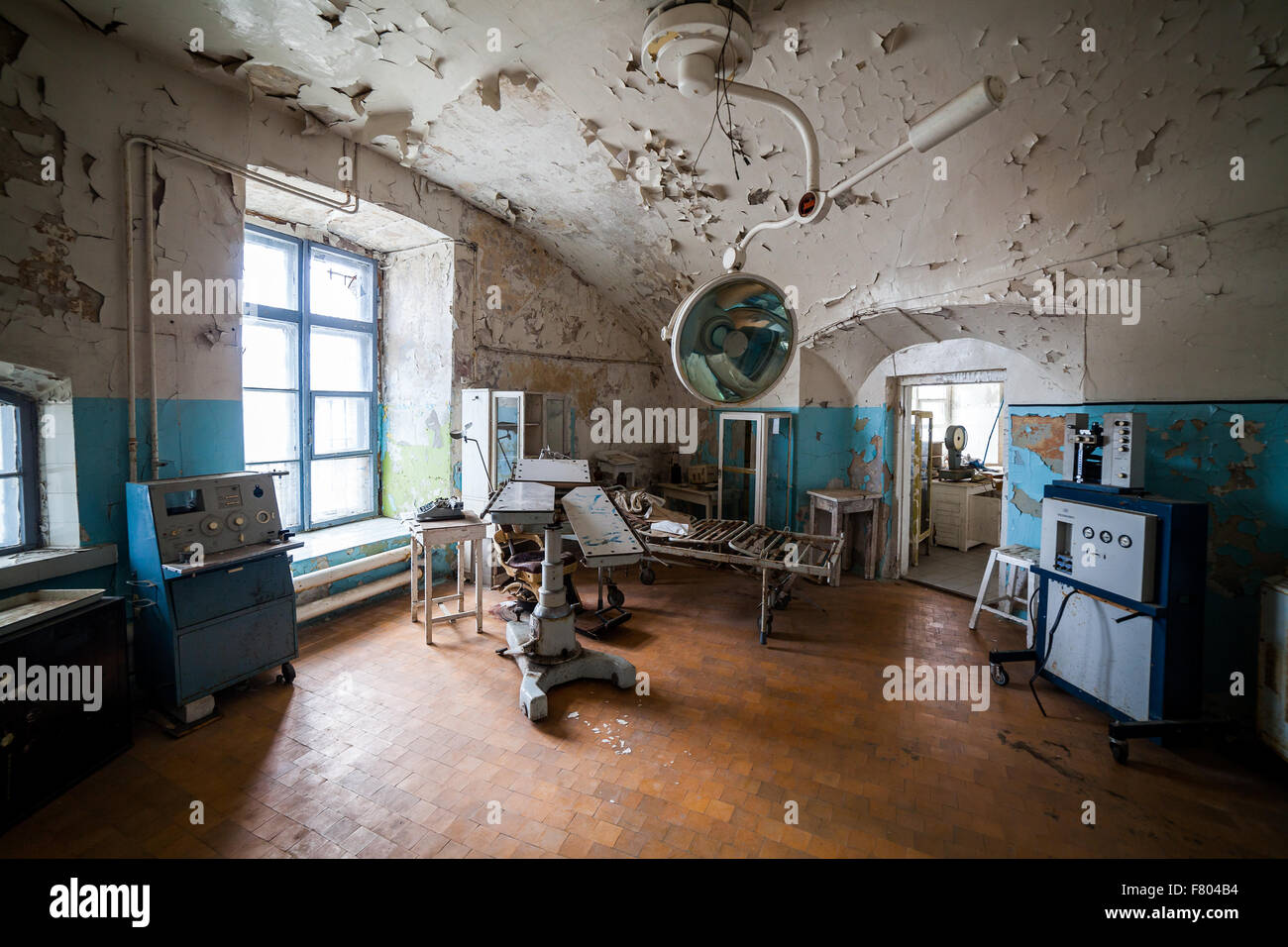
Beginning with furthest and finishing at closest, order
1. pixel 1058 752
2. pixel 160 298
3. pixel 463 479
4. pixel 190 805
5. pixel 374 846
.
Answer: pixel 463 479, pixel 160 298, pixel 1058 752, pixel 190 805, pixel 374 846

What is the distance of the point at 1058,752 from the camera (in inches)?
115

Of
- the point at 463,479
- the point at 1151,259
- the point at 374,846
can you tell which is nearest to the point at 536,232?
the point at 463,479

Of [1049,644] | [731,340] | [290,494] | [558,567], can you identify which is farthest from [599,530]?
[290,494]

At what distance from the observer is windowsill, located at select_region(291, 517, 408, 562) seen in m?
4.54

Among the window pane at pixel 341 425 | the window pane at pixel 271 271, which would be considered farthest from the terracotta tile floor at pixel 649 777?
the window pane at pixel 271 271

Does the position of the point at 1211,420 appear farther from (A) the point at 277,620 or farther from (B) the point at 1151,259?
(A) the point at 277,620

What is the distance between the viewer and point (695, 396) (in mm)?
3742

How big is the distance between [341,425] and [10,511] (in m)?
2.64

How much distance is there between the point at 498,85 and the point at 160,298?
106 inches

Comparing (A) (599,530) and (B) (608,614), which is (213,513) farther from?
(B) (608,614)

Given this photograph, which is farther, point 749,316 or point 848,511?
point 848,511

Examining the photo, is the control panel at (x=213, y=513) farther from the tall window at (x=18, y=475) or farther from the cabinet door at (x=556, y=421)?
the cabinet door at (x=556, y=421)

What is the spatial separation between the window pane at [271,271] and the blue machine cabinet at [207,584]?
2.24 m
